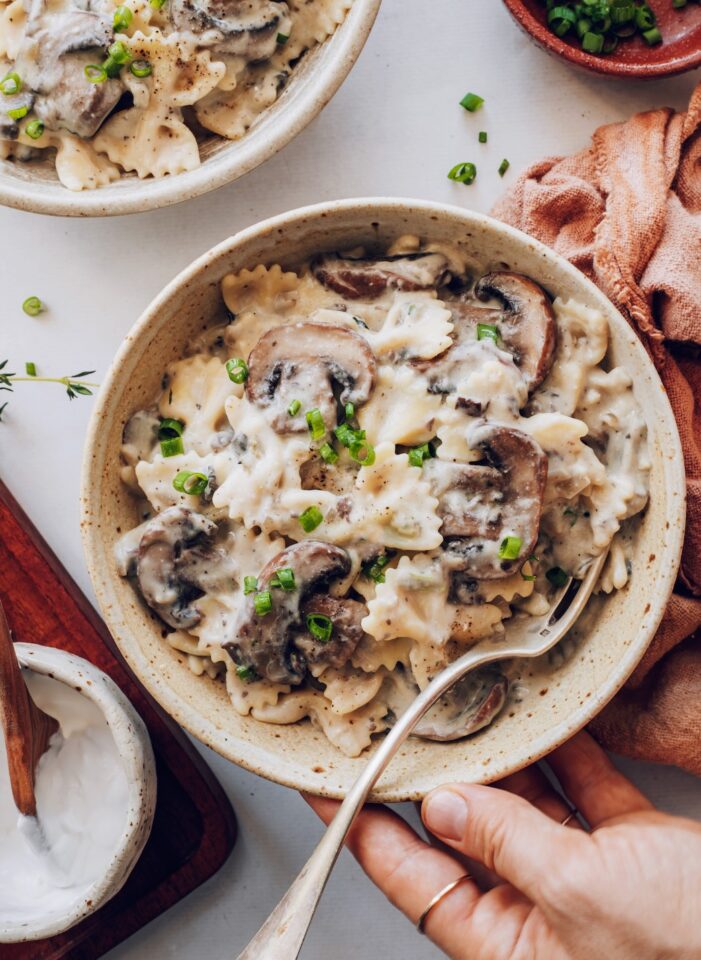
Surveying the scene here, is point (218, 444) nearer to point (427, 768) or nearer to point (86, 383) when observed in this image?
point (86, 383)

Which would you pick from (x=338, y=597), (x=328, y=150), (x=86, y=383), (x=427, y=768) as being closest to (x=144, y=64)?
(x=328, y=150)

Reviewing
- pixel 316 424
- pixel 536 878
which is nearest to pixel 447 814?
pixel 536 878

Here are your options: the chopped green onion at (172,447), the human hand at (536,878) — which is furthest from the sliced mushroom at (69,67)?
the human hand at (536,878)

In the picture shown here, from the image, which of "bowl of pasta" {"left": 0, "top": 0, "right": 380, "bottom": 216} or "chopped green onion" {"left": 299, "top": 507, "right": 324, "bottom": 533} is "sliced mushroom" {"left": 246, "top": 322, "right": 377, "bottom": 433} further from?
"bowl of pasta" {"left": 0, "top": 0, "right": 380, "bottom": 216}

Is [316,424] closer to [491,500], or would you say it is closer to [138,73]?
[491,500]

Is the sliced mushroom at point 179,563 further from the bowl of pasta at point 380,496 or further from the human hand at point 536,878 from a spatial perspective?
the human hand at point 536,878

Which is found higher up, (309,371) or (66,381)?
(309,371)
